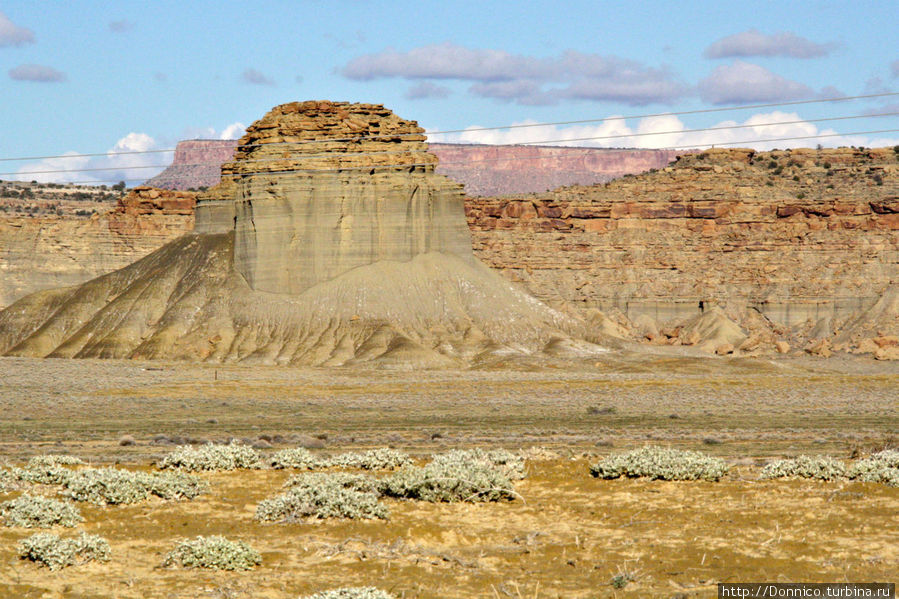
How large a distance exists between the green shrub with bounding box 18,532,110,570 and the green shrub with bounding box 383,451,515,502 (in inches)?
227

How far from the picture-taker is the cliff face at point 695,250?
354ft

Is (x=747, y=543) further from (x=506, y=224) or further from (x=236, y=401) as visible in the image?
(x=506, y=224)

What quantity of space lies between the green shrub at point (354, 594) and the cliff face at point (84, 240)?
339 ft

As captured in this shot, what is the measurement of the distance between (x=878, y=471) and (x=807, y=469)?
1.30 metres

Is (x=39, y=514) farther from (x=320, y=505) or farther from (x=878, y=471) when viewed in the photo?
(x=878, y=471)

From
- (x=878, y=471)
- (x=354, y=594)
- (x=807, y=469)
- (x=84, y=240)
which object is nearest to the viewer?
(x=354, y=594)

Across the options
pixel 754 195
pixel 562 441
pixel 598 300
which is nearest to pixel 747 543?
pixel 562 441

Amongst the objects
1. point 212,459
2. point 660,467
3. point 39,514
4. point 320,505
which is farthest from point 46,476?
point 660,467

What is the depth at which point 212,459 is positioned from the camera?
24422 millimetres

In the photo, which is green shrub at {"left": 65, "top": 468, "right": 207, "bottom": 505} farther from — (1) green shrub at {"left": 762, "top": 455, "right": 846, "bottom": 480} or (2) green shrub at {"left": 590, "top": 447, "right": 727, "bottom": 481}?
(1) green shrub at {"left": 762, "top": 455, "right": 846, "bottom": 480}

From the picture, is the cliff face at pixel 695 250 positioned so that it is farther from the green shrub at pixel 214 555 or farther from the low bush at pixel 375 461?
the green shrub at pixel 214 555

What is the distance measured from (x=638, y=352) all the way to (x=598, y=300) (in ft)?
73.5

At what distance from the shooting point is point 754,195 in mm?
123875

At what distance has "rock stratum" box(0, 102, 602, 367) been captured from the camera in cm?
8681
